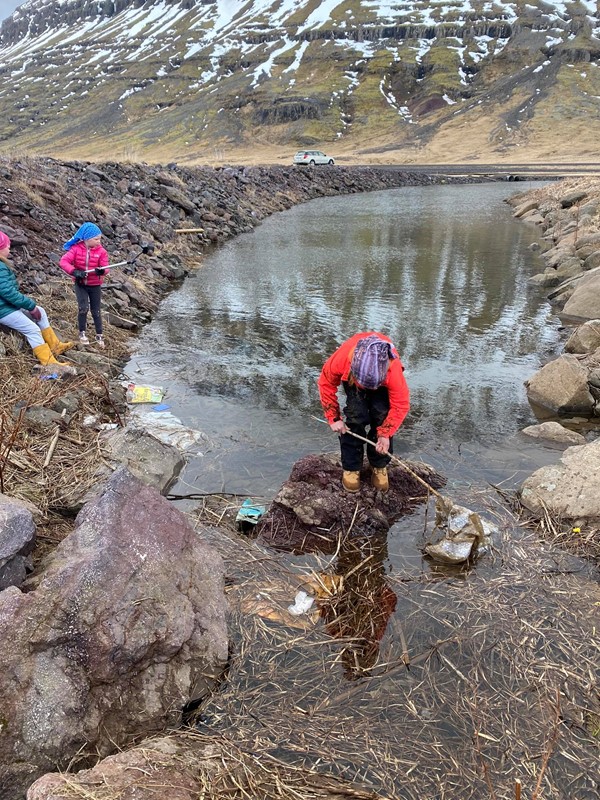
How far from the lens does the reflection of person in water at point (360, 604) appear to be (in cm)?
403

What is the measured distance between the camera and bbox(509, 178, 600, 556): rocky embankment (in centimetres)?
545

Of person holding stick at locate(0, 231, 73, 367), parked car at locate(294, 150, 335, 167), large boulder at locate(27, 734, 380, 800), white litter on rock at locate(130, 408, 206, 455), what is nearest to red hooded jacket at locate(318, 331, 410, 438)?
white litter on rock at locate(130, 408, 206, 455)

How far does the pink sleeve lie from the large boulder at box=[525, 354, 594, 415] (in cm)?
795

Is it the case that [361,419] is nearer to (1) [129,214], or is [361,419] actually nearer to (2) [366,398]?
(2) [366,398]

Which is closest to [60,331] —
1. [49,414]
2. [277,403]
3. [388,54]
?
[49,414]

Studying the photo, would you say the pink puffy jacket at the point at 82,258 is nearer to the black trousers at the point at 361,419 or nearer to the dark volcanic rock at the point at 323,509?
the dark volcanic rock at the point at 323,509

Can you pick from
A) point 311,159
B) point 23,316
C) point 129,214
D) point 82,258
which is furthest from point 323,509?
point 311,159

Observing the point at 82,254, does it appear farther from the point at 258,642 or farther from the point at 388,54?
the point at 388,54

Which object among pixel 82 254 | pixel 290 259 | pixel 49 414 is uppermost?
pixel 82 254

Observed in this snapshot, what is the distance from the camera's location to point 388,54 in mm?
120562

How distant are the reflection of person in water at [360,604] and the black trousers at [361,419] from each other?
833 millimetres

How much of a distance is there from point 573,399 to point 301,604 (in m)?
5.81

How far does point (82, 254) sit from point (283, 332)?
444cm

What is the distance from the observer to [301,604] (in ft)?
14.8
